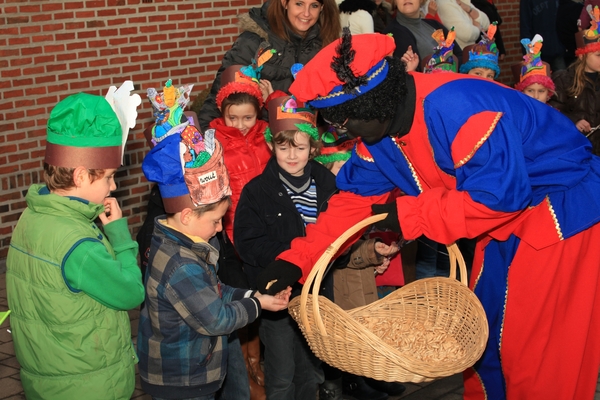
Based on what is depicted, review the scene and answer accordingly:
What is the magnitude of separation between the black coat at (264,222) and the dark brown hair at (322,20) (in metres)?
1.39

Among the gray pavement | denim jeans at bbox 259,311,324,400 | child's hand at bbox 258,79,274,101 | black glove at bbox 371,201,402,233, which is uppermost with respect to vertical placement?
child's hand at bbox 258,79,274,101

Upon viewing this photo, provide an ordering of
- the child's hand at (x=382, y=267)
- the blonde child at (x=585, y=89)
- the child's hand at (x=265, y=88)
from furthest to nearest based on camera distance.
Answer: the blonde child at (x=585, y=89) → the child's hand at (x=265, y=88) → the child's hand at (x=382, y=267)

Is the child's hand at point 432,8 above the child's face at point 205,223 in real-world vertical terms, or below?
above

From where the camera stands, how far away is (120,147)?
3.38 meters

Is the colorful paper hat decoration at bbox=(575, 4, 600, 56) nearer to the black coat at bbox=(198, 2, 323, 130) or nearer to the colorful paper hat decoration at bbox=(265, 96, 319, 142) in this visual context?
the black coat at bbox=(198, 2, 323, 130)

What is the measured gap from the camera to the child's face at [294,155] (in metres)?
4.37

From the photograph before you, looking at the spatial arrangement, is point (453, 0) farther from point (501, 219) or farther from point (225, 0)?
point (501, 219)

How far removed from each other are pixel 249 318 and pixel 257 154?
5.28 feet

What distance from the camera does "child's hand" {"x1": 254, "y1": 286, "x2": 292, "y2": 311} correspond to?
3555 mm

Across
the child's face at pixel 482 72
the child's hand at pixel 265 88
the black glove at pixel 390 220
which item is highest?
the child's hand at pixel 265 88

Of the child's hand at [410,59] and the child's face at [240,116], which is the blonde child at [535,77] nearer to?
A: the child's hand at [410,59]

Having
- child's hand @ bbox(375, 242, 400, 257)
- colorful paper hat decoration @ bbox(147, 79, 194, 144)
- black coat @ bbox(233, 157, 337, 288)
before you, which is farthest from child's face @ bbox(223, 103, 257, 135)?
child's hand @ bbox(375, 242, 400, 257)

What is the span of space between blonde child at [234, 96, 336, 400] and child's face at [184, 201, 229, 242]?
0.77 metres

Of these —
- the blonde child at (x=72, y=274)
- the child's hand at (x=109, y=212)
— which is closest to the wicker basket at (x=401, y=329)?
the blonde child at (x=72, y=274)
